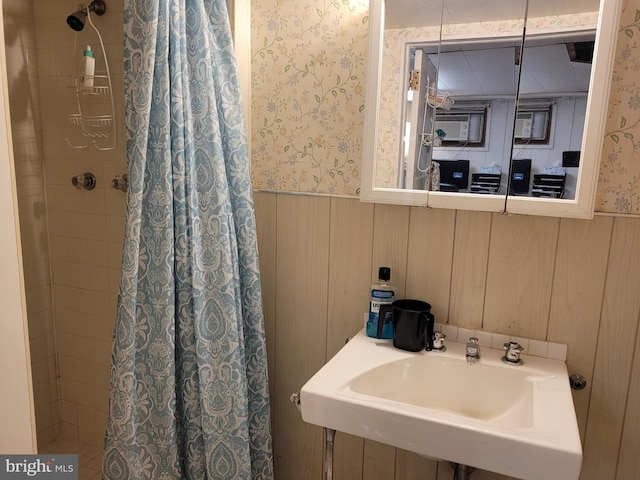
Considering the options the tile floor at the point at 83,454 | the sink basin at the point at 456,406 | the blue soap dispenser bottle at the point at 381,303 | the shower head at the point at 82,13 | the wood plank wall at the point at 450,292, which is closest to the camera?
the sink basin at the point at 456,406

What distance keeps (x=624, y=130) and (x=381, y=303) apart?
760 millimetres

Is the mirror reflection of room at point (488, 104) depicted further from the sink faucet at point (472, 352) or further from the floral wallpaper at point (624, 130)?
the sink faucet at point (472, 352)

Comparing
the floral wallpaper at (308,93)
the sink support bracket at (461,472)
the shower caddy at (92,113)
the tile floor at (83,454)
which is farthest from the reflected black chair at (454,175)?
the tile floor at (83,454)

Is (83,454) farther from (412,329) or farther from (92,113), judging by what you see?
(412,329)

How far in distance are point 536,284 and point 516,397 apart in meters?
0.31

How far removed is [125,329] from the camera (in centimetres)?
132

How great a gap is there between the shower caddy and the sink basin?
1.24 m

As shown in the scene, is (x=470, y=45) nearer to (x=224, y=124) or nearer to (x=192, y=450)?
(x=224, y=124)

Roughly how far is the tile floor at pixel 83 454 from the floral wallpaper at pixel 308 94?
1.43 meters

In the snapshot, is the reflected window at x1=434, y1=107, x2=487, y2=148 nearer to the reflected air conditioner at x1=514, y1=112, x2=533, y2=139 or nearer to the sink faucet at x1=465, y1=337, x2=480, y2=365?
the reflected air conditioner at x1=514, y1=112, x2=533, y2=139

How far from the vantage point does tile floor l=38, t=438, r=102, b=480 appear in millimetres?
2014

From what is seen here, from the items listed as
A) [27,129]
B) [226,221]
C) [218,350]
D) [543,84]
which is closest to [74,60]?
[27,129]

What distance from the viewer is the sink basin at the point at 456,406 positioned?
937 millimetres

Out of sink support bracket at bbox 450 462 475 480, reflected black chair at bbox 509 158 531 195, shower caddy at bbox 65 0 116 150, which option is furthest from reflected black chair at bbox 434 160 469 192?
shower caddy at bbox 65 0 116 150
